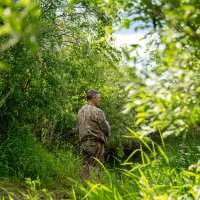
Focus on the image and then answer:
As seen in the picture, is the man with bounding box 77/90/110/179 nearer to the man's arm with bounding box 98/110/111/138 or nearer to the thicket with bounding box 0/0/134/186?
the man's arm with bounding box 98/110/111/138

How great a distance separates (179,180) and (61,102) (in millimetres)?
9238

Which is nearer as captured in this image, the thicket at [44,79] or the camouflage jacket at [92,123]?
the camouflage jacket at [92,123]

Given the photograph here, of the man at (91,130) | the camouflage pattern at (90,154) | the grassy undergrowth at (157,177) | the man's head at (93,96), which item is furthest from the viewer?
the camouflage pattern at (90,154)

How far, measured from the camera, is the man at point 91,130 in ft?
28.9

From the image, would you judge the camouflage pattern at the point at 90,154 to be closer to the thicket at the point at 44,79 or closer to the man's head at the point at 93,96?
the man's head at the point at 93,96

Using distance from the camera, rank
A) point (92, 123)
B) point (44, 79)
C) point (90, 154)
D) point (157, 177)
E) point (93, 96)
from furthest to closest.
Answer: point (44, 79)
point (90, 154)
point (92, 123)
point (93, 96)
point (157, 177)

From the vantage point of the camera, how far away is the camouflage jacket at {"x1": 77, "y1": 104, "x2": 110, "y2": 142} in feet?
28.9

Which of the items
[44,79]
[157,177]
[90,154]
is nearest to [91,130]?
[90,154]

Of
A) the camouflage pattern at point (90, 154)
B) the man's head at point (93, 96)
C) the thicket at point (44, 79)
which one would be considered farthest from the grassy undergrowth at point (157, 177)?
the thicket at point (44, 79)

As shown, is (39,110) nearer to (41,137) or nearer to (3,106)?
(3,106)

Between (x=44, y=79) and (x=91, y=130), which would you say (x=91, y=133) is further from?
(x=44, y=79)

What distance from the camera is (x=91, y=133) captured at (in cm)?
889

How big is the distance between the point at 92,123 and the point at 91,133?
0.19 m

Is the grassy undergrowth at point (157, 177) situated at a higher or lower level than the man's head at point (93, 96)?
lower
